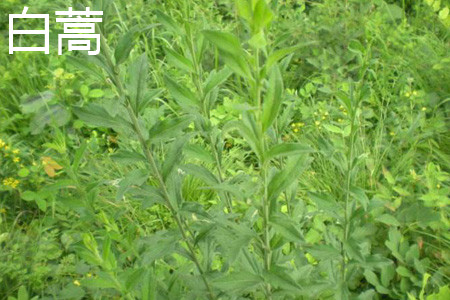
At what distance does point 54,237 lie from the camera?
100 inches

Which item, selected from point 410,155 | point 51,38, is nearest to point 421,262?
point 410,155

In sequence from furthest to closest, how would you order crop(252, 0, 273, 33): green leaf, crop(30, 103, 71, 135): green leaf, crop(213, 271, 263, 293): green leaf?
crop(30, 103, 71, 135): green leaf, crop(213, 271, 263, 293): green leaf, crop(252, 0, 273, 33): green leaf

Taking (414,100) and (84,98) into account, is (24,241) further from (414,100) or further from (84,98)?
(414,100)

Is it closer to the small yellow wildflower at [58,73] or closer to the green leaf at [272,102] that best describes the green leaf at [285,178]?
the green leaf at [272,102]

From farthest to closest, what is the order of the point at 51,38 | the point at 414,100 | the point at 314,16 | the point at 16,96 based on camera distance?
the point at 314,16, the point at 16,96, the point at 414,100, the point at 51,38

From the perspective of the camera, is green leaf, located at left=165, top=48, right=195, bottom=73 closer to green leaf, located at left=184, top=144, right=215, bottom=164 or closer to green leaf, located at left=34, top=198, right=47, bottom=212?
green leaf, located at left=184, top=144, right=215, bottom=164

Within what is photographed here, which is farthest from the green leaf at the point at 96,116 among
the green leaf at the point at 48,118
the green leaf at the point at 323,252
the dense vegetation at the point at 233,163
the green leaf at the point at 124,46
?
the green leaf at the point at 48,118

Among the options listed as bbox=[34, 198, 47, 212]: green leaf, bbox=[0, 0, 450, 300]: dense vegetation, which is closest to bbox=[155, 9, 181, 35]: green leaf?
bbox=[0, 0, 450, 300]: dense vegetation

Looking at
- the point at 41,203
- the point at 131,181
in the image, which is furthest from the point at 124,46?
the point at 41,203

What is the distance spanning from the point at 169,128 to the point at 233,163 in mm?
1671

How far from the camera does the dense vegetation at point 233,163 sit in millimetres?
1199

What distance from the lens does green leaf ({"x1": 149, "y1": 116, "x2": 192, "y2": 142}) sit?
4.00 ft

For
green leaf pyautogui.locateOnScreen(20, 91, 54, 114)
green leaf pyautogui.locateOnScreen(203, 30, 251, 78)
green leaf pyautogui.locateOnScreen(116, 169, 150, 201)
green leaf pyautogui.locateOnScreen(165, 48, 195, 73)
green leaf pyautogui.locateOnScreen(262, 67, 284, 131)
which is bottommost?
green leaf pyautogui.locateOnScreen(20, 91, 54, 114)

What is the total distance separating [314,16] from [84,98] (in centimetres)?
155
